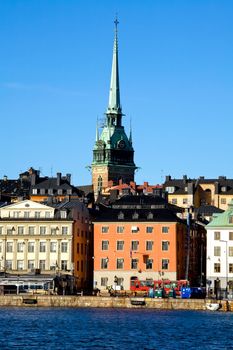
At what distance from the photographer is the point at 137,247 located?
460 ft

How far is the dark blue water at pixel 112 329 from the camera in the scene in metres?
83.2

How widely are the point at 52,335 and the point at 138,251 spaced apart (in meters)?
51.4

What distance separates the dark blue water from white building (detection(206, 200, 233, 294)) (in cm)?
2292

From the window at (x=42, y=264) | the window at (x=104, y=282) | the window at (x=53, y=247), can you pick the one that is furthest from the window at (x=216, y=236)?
the window at (x=42, y=264)

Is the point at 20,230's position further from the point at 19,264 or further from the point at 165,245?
the point at 165,245

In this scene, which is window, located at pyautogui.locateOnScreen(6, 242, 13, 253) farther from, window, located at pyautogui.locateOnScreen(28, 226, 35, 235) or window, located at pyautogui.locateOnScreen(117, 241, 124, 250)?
window, located at pyautogui.locateOnScreen(117, 241, 124, 250)

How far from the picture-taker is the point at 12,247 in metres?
141

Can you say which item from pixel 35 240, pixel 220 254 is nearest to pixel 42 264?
pixel 35 240

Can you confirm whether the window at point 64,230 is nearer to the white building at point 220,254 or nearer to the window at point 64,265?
the window at point 64,265

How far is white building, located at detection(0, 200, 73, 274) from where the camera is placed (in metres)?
140

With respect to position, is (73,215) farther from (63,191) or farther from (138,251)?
(63,191)

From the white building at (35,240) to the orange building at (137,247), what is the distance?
13.3ft

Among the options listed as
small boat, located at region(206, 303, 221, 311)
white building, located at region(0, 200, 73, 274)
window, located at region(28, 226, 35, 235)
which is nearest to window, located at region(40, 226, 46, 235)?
white building, located at region(0, 200, 73, 274)

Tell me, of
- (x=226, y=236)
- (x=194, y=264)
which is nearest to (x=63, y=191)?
(x=194, y=264)
